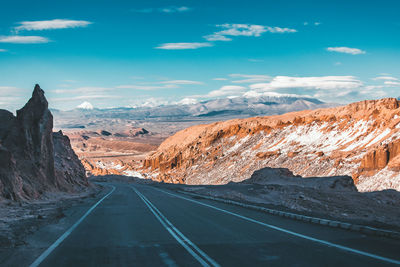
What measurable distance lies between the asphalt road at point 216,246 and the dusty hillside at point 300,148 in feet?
97.5

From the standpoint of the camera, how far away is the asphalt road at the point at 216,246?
744cm

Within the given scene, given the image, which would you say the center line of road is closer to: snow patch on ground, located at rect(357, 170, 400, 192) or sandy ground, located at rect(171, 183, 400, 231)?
sandy ground, located at rect(171, 183, 400, 231)

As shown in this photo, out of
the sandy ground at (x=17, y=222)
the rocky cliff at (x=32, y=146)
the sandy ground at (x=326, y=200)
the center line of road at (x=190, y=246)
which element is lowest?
the sandy ground at (x=326, y=200)

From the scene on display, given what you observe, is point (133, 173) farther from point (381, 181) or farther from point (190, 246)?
point (190, 246)

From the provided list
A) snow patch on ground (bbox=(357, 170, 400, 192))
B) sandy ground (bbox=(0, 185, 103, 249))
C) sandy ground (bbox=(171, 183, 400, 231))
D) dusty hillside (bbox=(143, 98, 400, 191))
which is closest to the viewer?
sandy ground (bbox=(0, 185, 103, 249))

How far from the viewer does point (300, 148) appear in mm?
57469

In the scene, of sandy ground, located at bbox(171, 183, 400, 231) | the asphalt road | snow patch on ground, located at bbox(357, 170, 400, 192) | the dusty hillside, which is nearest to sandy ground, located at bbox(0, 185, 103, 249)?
the asphalt road

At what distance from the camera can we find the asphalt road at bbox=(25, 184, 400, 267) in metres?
7.44

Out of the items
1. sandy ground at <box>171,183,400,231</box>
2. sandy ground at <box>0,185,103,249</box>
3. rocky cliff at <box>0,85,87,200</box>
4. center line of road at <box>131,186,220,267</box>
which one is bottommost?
sandy ground at <box>171,183,400,231</box>

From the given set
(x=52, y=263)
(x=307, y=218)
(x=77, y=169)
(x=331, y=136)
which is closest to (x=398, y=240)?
(x=307, y=218)

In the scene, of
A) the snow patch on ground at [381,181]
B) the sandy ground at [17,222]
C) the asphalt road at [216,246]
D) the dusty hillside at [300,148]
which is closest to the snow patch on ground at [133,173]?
the dusty hillside at [300,148]

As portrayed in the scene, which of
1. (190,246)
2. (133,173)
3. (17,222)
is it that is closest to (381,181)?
(190,246)

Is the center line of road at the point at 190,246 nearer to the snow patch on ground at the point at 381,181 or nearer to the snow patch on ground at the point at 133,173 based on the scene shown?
the snow patch on ground at the point at 381,181

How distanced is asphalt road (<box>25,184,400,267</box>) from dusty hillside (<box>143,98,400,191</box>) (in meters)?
29.7
